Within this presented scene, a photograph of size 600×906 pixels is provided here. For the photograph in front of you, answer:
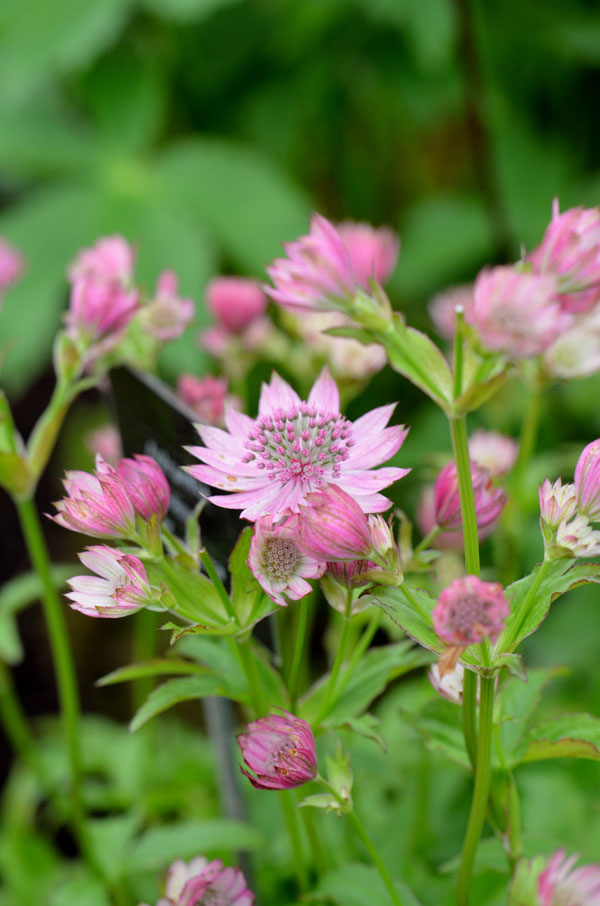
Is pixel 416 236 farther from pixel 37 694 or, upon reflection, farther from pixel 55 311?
pixel 37 694

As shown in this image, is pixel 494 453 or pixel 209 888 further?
pixel 494 453

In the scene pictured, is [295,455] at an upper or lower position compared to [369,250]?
lower

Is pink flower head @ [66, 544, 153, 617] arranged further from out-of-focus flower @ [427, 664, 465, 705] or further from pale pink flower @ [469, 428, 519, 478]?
pale pink flower @ [469, 428, 519, 478]

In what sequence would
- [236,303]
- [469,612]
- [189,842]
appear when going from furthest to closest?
[236,303], [189,842], [469,612]

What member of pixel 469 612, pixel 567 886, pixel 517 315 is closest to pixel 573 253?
pixel 517 315

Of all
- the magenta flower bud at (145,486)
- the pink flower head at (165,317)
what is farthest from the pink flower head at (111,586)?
the pink flower head at (165,317)

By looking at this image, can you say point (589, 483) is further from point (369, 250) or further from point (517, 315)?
point (369, 250)
